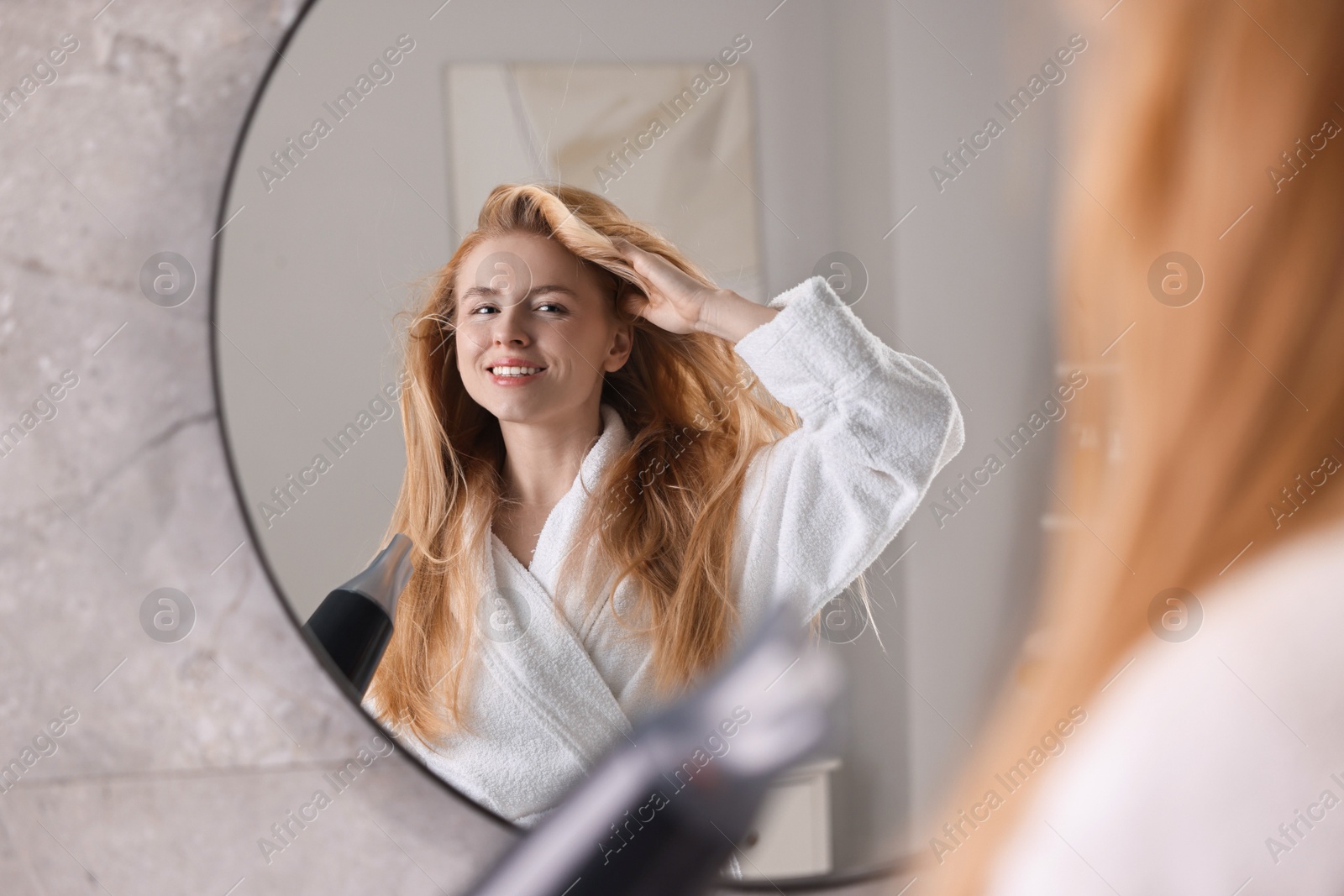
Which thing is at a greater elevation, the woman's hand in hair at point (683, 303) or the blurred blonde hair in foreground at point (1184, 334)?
the woman's hand in hair at point (683, 303)

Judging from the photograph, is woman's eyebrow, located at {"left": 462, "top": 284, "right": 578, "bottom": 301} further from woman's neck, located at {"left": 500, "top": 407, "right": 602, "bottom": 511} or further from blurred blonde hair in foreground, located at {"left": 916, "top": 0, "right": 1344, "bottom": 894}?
blurred blonde hair in foreground, located at {"left": 916, "top": 0, "right": 1344, "bottom": 894}

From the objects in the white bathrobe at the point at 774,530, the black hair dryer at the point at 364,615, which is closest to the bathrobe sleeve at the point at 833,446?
the white bathrobe at the point at 774,530

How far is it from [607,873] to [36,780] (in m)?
0.31

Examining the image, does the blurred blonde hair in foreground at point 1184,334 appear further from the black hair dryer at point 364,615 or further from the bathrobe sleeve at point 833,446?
the black hair dryer at point 364,615

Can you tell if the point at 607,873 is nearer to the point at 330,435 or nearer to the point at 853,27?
the point at 330,435

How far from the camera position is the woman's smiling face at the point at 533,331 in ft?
1.34

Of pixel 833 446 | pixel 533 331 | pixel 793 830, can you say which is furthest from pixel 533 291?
pixel 793 830

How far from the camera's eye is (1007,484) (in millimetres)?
425

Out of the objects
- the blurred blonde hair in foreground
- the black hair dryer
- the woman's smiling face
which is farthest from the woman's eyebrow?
the blurred blonde hair in foreground

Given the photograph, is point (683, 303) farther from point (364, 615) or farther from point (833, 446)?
point (364, 615)

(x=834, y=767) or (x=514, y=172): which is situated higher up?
(x=514, y=172)

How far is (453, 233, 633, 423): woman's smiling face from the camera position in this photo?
407 millimetres

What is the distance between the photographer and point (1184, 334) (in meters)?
0.44

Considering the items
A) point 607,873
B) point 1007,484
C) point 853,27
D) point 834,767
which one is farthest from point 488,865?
point 853,27
